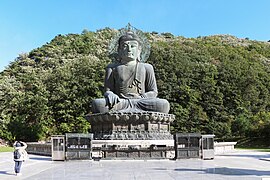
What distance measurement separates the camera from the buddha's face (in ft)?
55.6

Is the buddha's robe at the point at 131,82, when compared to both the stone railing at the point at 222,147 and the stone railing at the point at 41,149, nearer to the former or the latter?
the stone railing at the point at 41,149

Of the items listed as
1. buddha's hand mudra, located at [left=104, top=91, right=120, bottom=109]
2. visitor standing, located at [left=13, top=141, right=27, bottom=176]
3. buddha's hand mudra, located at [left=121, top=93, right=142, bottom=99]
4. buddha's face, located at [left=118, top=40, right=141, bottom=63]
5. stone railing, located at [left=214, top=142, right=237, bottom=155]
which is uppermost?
buddha's face, located at [left=118, top=40, right=141, bottom=63]

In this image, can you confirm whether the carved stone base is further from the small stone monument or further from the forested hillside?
the forested hillside

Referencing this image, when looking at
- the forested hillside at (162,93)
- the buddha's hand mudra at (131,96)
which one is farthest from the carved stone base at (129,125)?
the forested hillside at (162,93)

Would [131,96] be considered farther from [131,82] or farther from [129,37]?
A: [129,37]

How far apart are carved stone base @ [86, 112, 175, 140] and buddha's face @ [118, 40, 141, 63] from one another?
3.61 meters

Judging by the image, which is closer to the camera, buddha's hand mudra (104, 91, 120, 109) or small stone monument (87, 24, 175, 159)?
small stone monument (87, 24, 175, 159)

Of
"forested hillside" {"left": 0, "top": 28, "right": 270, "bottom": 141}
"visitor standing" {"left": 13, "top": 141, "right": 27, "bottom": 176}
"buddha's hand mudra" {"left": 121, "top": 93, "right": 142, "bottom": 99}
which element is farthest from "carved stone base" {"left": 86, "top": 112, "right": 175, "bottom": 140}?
"forested hillside" {"left": 0, "top": 28, "right": 270, "bottom": 141}

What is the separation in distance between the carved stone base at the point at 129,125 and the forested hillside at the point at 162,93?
477 inches

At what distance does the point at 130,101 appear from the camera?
608 inches

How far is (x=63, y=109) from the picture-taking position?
93.0 feet

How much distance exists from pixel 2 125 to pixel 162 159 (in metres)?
18.5

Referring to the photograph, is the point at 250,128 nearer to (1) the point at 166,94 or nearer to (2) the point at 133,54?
(1) the point at 166,94

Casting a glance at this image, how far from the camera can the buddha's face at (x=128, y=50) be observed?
16.9 metres
